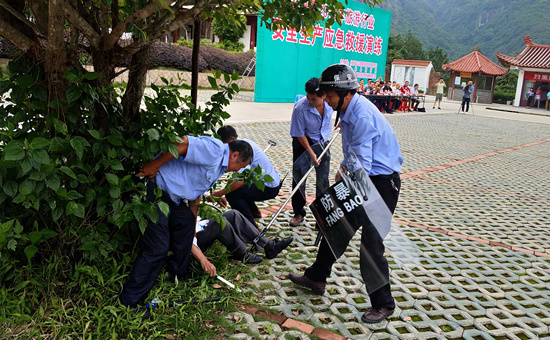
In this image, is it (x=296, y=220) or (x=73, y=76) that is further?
(x=296, y=220)

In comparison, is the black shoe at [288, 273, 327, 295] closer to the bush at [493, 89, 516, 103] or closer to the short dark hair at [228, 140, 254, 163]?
the short dark hair at [228, 140, 254, 163]

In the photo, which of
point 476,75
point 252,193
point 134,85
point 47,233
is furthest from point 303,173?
point 476,75

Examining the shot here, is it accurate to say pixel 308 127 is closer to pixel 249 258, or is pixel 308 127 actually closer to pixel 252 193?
pixel 252 193

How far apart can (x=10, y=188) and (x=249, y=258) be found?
2.05 metres

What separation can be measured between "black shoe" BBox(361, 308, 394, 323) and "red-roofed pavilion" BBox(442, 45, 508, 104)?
137 ft

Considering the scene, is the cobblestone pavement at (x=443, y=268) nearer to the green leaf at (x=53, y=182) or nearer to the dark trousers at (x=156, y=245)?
the dark trousers at (x=156, y=245)

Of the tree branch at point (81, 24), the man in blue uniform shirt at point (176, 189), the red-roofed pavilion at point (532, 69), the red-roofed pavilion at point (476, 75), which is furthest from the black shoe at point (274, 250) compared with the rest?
the red-roofed pavilion at point (476, 75)

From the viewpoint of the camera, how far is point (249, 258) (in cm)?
415

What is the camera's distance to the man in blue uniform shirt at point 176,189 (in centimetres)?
309

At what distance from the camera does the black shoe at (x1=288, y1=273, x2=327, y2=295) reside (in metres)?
3.72

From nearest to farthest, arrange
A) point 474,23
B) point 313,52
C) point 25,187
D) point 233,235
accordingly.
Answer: point 25,187, point 233,235, point 313,52, point 474,23

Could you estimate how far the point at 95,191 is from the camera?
9.95 ft

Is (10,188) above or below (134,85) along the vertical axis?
below

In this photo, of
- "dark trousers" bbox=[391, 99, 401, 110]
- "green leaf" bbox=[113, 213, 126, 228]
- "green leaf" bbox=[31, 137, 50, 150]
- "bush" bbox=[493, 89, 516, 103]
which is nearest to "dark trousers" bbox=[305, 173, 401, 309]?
"green leaf" bbox=[113, 213, 126, 228]
